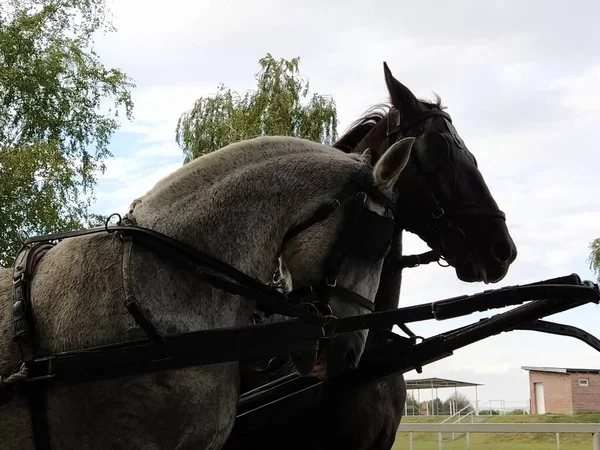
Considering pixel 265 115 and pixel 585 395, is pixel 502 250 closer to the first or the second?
pixel 265 115

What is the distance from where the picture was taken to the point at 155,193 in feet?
9.60

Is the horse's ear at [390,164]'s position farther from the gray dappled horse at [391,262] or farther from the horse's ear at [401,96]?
the horse's ear at [401,96]

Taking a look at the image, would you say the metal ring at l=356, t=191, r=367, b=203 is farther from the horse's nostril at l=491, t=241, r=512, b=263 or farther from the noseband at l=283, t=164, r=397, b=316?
the horse's nostril at l=491, t=241, r=512, b=263

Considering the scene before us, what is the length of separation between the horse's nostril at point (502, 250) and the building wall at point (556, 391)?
25.3 meters

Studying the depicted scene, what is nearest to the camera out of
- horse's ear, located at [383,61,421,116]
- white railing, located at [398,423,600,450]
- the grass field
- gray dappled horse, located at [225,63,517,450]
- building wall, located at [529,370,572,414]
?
gray dappled horse, located at [225,63,517,450]

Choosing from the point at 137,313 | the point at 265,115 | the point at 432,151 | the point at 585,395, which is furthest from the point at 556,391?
the point at 137,313

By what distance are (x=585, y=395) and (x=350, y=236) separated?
28.4 metres

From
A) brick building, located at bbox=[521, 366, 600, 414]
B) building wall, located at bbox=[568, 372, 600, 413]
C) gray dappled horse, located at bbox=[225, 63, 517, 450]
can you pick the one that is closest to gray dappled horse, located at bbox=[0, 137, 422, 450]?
gray dappled horse, located at bbox=[225, 63, 517, 450]

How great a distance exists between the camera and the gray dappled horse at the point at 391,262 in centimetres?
424

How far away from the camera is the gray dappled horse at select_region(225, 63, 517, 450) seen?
4.24 meters

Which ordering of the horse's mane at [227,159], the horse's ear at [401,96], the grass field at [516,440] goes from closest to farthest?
the horse's mane at [227,159], the horse's ear at [401,96], the grass field at [516,440]

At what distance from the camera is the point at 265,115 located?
19.0m

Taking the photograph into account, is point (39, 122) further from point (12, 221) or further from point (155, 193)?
point (155, 193)

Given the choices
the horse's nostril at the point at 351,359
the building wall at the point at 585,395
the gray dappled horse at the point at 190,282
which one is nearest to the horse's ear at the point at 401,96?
the gray dappled horse at the point at 190,282
